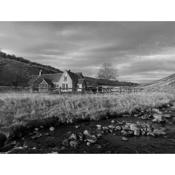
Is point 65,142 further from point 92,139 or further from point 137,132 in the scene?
point 137,132

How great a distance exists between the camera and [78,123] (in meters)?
5.29

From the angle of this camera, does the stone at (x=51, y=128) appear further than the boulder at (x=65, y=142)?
Yes

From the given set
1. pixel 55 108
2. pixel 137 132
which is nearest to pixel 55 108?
pixel 55 108

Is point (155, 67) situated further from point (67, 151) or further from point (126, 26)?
point (67, 151)

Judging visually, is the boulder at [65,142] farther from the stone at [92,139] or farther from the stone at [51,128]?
the stone at [51,128]

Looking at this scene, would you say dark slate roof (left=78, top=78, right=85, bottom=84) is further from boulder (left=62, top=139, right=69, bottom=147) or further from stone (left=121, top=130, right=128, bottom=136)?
boulder (left=62, top=139, right=69, bottom=147)

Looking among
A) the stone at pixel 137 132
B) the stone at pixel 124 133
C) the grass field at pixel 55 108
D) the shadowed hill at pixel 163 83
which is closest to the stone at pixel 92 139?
the stone at pixel 124 133

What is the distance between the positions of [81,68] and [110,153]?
10.7ft

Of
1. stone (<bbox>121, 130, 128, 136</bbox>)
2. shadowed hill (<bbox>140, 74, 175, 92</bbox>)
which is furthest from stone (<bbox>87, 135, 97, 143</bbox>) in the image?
shadowed hill (<bbox>140, 74, 175, 92</bbox>)

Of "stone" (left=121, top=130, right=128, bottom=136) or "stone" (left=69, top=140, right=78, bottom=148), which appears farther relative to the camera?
"stone" (left=121, top=130, right=128, bottom=136)

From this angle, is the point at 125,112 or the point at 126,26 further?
the point at 125,112
